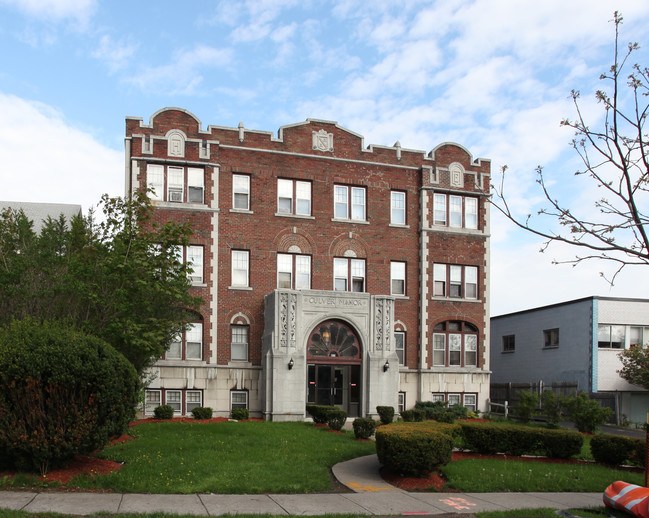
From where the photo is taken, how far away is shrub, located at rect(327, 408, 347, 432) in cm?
2256

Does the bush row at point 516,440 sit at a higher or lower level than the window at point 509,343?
lower

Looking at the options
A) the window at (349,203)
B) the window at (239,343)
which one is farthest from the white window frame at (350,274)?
the window at (239,343)

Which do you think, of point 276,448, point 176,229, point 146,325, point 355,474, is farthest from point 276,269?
point 355,474

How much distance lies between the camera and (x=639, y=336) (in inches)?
1427

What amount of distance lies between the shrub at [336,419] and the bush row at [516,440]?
221 inches

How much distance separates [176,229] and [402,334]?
13886 mm

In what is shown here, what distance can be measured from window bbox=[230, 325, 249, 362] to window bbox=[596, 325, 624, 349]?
1890cm

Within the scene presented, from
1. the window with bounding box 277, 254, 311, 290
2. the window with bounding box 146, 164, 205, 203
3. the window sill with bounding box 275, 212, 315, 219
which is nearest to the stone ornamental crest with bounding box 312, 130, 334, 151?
the window sill with bounding box 275, 212, 315, 219

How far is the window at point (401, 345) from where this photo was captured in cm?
3180

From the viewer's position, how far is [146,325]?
20.0 meters

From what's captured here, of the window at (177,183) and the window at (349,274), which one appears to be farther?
the window at (349,274)

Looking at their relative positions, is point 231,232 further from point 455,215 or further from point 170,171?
point 455,215

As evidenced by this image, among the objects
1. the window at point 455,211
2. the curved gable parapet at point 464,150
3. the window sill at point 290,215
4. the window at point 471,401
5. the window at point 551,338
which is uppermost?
the curved gable parapet at point 464,150

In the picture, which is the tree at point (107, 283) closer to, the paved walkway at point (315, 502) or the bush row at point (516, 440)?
the paved walkway at point (315, 502)
